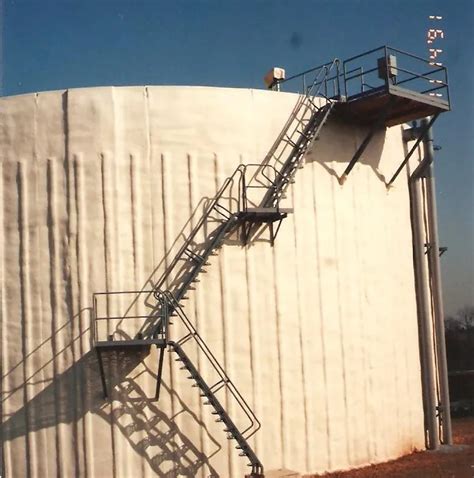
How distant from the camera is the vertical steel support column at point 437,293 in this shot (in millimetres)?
20516

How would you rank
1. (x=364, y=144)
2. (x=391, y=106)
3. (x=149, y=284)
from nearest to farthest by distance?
(x=149, y=284), (x=391, y=106), (x=364, y=144)

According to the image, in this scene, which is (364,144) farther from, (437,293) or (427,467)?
(427,467)

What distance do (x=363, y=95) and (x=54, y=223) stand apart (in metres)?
7.68

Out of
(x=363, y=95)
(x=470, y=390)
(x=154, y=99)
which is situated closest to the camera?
(x=154, y=99)

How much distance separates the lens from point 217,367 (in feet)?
52.9

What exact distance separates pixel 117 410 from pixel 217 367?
89.4 inches

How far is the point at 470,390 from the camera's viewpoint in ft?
107

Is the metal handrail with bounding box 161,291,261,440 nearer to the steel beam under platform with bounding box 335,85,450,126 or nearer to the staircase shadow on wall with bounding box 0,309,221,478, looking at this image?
the staircase shadow on wall with bounding box 0,309,221,478

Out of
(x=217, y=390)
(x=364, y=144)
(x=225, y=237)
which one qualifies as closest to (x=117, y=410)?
(x=217, y=390)

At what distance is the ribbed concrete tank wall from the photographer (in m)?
15.7

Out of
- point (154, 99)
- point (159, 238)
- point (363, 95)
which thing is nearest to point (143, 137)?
point (154, 99)

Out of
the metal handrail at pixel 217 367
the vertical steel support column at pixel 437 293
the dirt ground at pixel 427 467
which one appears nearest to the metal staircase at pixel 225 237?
the metal handrail at pixel 217 367

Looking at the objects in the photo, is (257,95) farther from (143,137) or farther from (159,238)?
(159,238)

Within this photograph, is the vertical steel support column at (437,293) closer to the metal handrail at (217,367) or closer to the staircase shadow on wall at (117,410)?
the metal handrail at (217,367)
